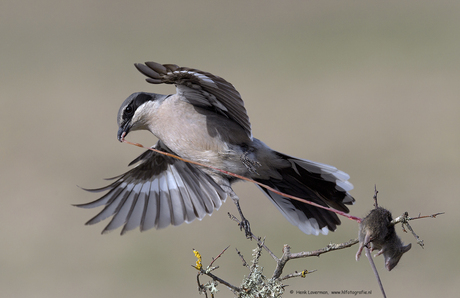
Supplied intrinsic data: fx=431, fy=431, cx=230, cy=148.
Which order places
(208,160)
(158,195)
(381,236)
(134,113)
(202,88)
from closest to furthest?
(381,236) < (202,88) < (208,160) < (134,113) < (158,195)

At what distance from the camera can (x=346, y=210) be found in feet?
7.68

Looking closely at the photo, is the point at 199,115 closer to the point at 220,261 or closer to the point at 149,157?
the point at 149,157

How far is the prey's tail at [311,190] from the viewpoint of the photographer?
2352 millimetres

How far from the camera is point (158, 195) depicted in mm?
2896

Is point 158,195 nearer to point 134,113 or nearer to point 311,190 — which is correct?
point 134,113

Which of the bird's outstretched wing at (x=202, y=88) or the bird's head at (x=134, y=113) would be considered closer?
the bird's outstretched wing at (x=202, y=88)

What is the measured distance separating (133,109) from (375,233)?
154cm

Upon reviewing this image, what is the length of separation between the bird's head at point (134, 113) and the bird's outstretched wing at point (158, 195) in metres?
0.34

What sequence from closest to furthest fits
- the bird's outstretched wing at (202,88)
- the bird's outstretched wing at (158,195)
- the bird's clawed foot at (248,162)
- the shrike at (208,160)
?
the bird's outstretched wing at (202,88) < the shrike at (208,160) < the bird's clawed foot at (248,162) < the bird's outstretched wing at (158,195)

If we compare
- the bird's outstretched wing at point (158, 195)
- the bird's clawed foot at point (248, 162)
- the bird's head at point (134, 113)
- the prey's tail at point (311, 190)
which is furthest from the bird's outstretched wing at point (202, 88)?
the bird's outstretched wing at point (158, 195)

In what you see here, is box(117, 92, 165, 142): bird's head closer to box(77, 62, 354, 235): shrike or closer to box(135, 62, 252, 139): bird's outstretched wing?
box(77, 62, 354, 235): shrike

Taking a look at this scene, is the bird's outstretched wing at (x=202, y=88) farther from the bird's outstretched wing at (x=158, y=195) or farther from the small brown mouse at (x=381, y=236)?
the small brown mouse at (x=381, y=236)

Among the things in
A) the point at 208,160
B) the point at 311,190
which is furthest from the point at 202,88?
the point at 311,190

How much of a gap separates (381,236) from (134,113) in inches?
60.4
